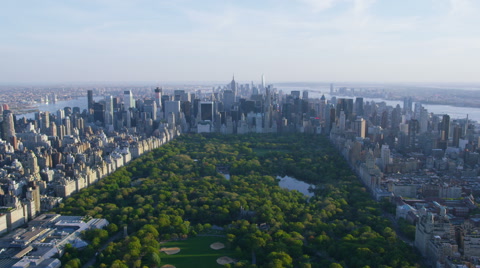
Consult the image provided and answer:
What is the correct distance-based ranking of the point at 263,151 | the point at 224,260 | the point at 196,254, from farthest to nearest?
1. the point at 263,151
2. the point at 196,254
3. the point at 224,260

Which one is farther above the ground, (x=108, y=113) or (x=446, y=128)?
(x=446, y=128)

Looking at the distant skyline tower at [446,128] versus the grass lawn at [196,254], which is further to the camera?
the distant skyline tower at [446,128]

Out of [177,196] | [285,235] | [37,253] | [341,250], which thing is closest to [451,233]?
[341,250]

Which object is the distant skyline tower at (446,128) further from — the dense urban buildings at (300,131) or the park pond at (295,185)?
the park pond at (295,185)

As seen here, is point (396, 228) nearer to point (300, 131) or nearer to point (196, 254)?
point (196, 254)

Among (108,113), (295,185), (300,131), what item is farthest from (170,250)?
(108,113)

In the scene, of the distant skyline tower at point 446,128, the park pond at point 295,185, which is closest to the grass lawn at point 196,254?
the park pond at point 295,185

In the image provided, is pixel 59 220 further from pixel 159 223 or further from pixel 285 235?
pixel 285 235
